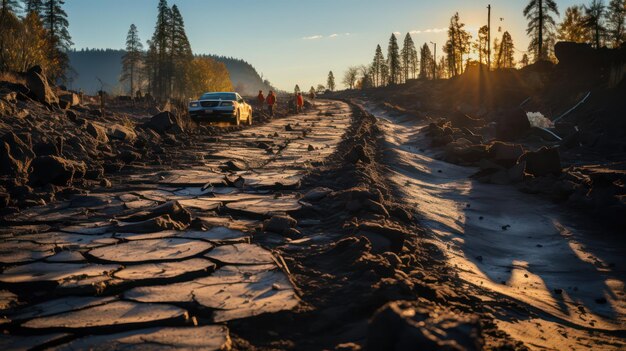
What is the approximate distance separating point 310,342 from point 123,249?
225 centimetres

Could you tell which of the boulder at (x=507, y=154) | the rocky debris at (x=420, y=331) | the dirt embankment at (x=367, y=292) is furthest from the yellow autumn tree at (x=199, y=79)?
the rocky debris at (x=420, y=331)

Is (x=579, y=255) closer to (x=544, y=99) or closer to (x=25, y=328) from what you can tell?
(x=25, y=328)

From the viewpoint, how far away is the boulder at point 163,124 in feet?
48.1

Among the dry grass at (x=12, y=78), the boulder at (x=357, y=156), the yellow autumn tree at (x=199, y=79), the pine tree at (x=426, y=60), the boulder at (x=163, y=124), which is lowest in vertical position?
the boulder at (x=357, y=156)

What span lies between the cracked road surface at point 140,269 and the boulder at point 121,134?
16.8 ft

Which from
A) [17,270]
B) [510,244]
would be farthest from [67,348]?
[510,244]

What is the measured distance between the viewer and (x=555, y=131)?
2006 centimetres

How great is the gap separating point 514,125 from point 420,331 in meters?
18.3

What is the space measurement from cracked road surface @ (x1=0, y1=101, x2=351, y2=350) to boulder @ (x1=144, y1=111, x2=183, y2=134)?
743cm

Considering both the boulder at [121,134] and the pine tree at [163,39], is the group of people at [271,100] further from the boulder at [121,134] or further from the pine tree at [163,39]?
the pine tree at [163,39]

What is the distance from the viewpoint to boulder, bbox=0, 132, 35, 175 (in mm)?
7234

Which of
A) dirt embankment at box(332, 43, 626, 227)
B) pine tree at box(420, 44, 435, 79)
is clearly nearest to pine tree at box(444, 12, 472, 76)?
pine tree at box(420, 44, 435, 79)

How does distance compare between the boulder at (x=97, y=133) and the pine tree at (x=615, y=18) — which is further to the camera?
the pine tree at (x=615, y=18)

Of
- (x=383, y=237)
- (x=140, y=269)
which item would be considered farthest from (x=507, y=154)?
(x=140, y=269)
